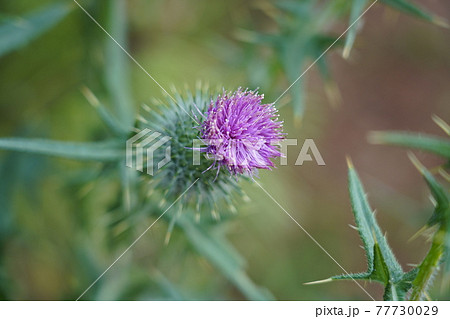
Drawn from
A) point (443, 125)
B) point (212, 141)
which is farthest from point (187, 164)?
point (443, 125)

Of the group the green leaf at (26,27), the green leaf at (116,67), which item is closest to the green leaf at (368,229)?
the green leaf at (116,67)

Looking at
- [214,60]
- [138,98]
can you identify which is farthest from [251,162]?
[214,60]

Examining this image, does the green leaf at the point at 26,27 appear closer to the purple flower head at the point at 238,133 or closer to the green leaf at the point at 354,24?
the purple flower head at the point at 238,133

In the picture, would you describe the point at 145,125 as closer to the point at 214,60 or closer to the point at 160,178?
the point at 160,178

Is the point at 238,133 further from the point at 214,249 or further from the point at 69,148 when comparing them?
the point at 214,249

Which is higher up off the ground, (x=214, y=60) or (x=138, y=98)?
(x=214, y=60)

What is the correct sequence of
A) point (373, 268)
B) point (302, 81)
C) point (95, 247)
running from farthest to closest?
1. point (95, 247)
2. point (302, 81)
3. point (373, 268)

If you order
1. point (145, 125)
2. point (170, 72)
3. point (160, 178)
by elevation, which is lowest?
point (160, 178)
